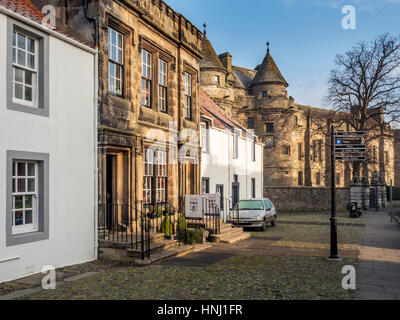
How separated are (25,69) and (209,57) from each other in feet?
106

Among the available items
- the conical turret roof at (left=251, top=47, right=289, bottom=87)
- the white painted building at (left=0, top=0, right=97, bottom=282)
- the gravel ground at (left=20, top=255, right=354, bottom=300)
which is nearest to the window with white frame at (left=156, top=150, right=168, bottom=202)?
the white painted building at (left=0, top=0, right=97, bottom=282)

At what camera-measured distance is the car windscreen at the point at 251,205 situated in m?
20.1

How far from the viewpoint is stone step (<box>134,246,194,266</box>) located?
Answer: 34.3ft

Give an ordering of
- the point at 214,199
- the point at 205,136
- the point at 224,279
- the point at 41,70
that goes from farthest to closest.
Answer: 1. the point at 205,136
2. the point at 214,199
3. the point at 41,70
4. the point at 224,279

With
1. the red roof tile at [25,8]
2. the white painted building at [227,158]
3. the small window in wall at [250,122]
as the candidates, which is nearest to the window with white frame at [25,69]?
the red roof tile at [25,8]

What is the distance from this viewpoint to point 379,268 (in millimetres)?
10328

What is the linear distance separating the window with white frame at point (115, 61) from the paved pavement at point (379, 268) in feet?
28.0

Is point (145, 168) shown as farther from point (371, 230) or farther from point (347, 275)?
point (371, 230)

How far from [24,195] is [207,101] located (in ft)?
62.6

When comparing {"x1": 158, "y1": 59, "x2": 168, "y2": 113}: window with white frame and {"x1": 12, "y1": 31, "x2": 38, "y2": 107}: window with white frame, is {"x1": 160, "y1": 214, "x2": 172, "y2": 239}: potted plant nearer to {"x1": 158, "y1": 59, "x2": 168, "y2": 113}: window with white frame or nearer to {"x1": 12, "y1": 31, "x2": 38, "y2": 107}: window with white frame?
{"x1": 158, "y1": 59, "x2": 168, "y2": 113}: window with white frame

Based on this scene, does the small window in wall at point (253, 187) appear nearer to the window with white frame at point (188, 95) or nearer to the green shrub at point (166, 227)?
the window with white frame at point (188, 95)

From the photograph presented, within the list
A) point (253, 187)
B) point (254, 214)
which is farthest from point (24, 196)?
point (253, 187)

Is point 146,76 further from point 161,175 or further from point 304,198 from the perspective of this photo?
point 304,198

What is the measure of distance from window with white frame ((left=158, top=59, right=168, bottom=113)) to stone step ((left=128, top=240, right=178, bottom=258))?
201 inches
